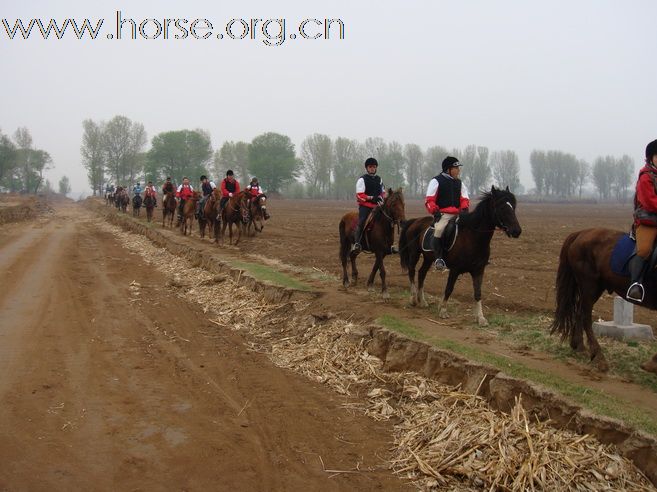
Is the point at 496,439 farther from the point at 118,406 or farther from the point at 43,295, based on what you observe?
the point at 43,295

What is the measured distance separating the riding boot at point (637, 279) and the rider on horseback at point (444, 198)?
11.0 feet

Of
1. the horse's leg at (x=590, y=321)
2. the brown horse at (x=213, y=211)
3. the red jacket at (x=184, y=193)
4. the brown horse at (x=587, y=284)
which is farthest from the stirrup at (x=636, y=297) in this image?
the red jacket at (x=184, y=193)

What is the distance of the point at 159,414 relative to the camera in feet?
18.6

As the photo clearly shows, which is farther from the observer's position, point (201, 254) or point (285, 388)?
point (201, 254)

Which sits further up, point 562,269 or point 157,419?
point 562,269

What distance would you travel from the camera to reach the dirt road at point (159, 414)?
14.9ft

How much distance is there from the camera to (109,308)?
408 inches

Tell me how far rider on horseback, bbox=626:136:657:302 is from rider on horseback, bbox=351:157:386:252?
551cm

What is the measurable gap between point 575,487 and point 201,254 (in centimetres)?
1388

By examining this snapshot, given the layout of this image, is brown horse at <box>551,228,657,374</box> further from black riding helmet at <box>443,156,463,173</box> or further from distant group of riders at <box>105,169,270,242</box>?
distant group of riders at <box>105,169,270,242</box>

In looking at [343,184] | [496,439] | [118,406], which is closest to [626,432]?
[496,439]

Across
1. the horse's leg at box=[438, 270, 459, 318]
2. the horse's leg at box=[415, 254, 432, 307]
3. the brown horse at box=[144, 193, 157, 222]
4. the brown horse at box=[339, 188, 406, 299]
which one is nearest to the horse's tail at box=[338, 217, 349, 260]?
the brown horse at box=[339, 188, 406, 299]

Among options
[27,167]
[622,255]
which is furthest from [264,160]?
[622,255]

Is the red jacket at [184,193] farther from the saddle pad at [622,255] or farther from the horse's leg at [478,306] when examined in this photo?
the saddle pad at [622,255]
